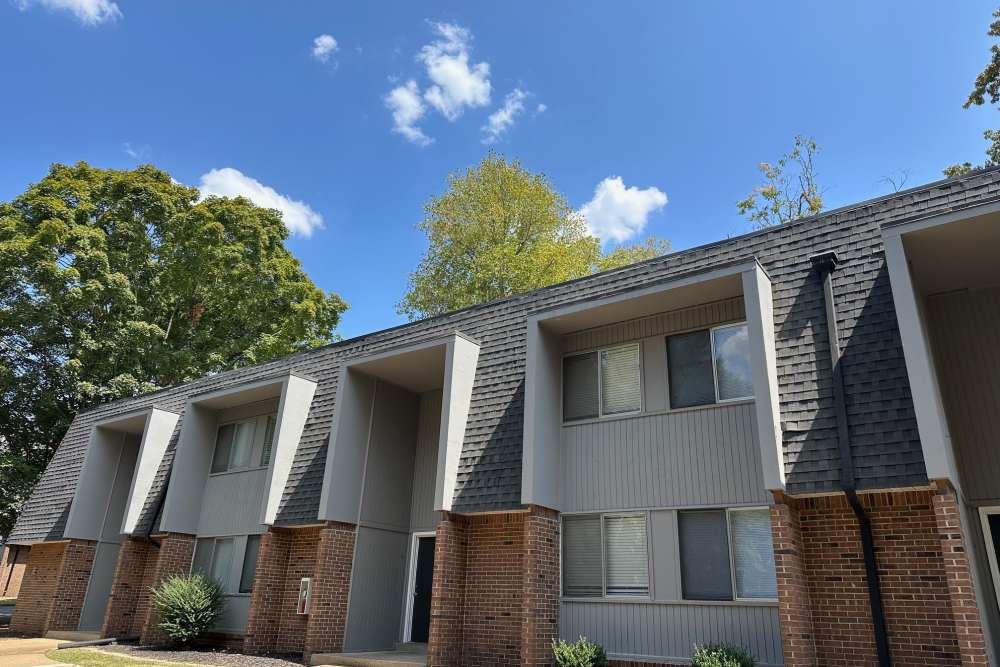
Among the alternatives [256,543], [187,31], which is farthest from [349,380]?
[187,31]

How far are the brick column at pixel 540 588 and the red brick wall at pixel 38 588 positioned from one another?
45.5 ft

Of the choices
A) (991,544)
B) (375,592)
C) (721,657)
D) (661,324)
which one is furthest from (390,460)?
(991,544)

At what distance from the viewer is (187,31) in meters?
15.0

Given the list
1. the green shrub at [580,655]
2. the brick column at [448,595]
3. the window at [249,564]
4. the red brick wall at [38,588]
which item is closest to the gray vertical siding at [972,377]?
the green shrub at [580,655]

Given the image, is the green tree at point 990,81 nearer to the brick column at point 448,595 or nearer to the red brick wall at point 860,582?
the red brick wall at point 860,582

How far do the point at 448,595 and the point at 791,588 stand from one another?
514cm

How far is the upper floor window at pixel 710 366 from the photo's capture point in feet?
31.5

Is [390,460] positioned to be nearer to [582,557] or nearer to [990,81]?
[582,557]

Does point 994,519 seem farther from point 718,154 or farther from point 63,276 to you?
point 63,276

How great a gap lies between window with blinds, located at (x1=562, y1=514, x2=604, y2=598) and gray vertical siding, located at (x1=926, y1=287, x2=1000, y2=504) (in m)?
4.80

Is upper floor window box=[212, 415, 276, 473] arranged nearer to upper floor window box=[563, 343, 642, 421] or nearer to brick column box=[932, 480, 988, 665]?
upper floor window box=[563, 343, 642, 421]

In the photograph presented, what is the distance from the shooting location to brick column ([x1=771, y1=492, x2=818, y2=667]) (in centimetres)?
729

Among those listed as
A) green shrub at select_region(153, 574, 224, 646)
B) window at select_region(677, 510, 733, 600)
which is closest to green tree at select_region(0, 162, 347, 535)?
green shrub at select_region(153, 574, 224, 646)

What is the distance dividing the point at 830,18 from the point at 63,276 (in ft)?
77.7
